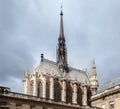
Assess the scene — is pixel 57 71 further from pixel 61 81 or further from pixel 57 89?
pixel 57 89

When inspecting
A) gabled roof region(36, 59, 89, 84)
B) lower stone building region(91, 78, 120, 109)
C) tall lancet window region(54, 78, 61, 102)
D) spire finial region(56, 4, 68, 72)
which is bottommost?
lower stone building region(91, 78, 120, 109)

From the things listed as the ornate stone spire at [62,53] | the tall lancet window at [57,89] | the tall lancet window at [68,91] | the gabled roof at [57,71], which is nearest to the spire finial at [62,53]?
the ornate stone spire at [62,53]

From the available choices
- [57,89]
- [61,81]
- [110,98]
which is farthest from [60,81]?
[110,98]

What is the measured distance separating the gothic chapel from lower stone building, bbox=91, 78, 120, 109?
1748 centimetres

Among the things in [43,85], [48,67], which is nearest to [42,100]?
[43,85]

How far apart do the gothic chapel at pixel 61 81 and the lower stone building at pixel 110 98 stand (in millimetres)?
17475

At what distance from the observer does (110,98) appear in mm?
69875

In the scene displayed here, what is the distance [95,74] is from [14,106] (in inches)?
2280

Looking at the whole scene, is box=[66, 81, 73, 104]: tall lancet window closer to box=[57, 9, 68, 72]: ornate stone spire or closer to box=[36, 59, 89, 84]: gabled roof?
box=[36, 59, 89, 84]: gabled roof

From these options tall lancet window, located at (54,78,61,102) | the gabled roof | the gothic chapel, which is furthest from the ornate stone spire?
tall lancet window, located at (54,78,61,102)

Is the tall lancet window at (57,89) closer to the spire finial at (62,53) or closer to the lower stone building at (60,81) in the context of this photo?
the lower stone building at (60,81)

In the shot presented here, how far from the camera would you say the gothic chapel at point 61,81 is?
9831 centimetres

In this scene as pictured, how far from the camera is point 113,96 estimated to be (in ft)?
227

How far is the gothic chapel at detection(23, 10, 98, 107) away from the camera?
98312mm
